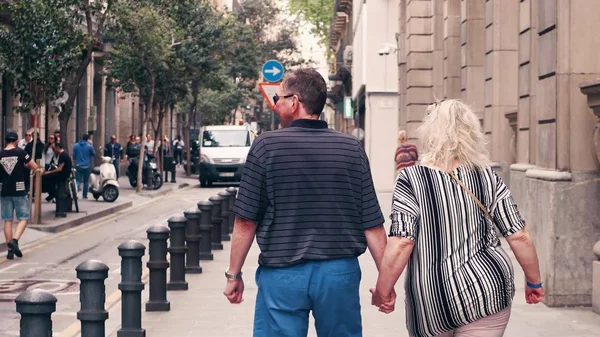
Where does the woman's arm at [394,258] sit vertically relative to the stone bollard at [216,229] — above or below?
above

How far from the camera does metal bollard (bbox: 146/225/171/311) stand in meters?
9.78

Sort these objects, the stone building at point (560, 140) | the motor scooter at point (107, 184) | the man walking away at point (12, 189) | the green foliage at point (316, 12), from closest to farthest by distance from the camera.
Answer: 1. the stone building at point (560, 140)
2. the man walking away at point (12, 189)
3. the motor scooter at point (107, 184)
4. the green foliage at point (316, 12)

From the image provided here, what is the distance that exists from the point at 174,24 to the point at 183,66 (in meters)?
3.40

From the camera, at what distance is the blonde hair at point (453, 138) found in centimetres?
481

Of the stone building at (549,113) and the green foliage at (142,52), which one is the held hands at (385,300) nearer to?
the stone building at (549,113)

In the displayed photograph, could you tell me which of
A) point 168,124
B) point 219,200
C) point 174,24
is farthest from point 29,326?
point 168,124

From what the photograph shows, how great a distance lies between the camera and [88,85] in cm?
4316

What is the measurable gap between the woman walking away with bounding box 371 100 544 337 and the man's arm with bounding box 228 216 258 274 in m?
0.65

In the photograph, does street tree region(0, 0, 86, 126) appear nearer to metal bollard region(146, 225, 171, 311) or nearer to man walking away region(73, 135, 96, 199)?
man walking away region(73, 135, 96, 199)

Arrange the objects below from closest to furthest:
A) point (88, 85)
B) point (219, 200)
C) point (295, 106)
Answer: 1. point (295, 106)
2. point (219, 200)
3. point (88, 85)

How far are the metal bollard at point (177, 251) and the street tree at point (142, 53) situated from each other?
16235mm

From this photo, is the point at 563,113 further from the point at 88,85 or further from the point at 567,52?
the point at 88,85

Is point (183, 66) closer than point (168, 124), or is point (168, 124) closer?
point (183, 66)

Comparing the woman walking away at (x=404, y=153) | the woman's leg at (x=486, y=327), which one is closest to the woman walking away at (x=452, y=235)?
the woman's leg at (x=486, y=327)
